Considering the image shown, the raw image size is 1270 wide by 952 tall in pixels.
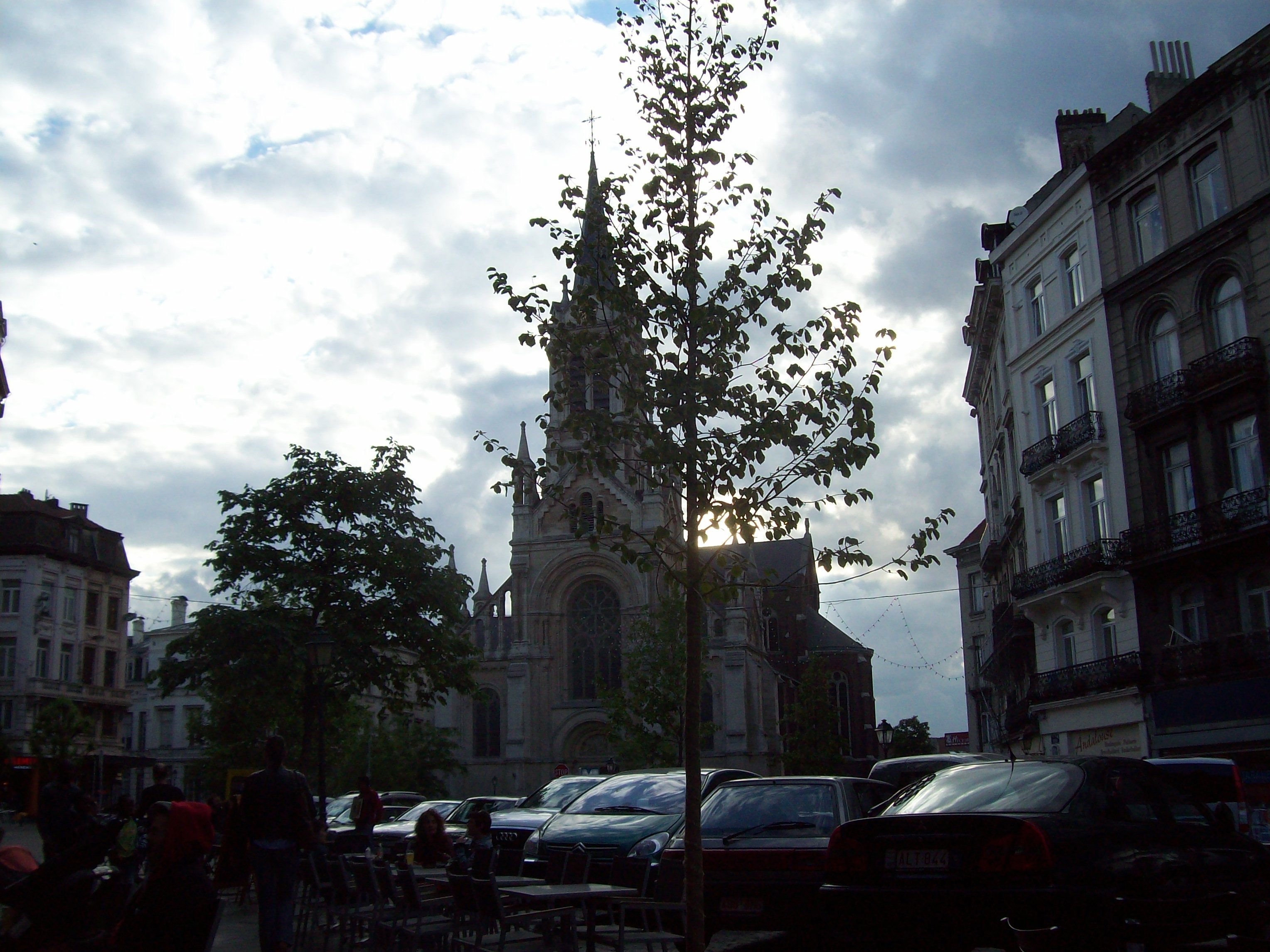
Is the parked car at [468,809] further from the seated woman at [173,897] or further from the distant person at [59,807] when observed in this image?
the seated woman at [173,897]

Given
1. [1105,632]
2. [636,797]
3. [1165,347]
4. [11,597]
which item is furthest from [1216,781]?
[11,597]

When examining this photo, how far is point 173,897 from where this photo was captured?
21.2 feet

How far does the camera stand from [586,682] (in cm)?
5962

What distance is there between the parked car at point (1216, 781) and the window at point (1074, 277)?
15.9m

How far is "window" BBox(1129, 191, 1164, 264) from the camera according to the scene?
2573 centimetres

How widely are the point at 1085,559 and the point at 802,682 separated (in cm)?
3418

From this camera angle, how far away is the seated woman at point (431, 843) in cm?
1330

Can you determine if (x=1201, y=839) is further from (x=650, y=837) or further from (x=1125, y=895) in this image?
(x=650, y=837)

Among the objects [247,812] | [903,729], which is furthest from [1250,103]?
[903,729]

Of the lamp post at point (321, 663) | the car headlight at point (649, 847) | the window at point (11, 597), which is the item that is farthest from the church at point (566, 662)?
the car headlight at point (649, 847)

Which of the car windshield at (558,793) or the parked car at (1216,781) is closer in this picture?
the parked car at (1216,781)

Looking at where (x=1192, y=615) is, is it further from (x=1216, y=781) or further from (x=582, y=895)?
(x=582, y=895)

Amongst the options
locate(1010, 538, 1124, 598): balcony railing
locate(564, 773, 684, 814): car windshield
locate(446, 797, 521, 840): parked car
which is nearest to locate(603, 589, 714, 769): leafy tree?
locate(1010, 538, 1124, 598): balcony railing

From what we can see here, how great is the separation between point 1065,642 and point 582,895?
23.6 meters
